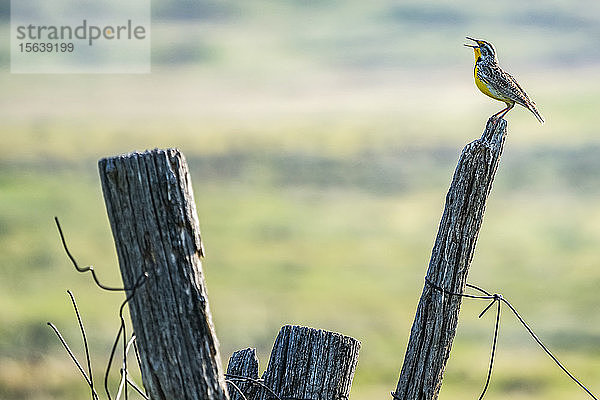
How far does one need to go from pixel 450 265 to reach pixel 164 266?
3.91 ft

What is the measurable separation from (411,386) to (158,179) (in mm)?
1390

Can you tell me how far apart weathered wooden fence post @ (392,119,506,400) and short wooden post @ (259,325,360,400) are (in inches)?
8.8

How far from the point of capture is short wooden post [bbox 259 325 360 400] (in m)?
2.90

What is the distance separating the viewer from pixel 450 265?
2.83 m

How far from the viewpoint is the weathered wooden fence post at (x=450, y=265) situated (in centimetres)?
278

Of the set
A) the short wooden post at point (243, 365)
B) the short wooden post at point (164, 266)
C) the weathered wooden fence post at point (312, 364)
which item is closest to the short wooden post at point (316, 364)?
the weathered wooden fence post at point (312, 364)

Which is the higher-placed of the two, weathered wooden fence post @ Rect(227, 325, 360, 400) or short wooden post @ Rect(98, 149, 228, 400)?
short wooden post @ Rect(98, 149, 228, 400)

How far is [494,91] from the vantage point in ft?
11.8

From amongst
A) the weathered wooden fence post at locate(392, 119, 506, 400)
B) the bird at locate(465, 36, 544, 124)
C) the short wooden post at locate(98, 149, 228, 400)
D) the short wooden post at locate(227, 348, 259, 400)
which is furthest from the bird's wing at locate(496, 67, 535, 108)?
the short wooden post at locate(98, 149, 228, 400)

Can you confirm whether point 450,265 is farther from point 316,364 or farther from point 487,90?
point 487,90

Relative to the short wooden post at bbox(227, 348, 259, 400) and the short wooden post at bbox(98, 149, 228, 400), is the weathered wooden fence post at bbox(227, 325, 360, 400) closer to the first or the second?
the short wooden post at bbox(227, 348, 259, 400)

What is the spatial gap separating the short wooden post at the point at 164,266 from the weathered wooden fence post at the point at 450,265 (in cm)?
101

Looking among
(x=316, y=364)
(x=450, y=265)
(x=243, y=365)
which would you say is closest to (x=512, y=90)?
(x=450, y=265)

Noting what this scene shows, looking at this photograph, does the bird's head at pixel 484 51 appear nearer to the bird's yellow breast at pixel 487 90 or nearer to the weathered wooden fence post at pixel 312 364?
the bird's yellow breast at pixel 487 90
